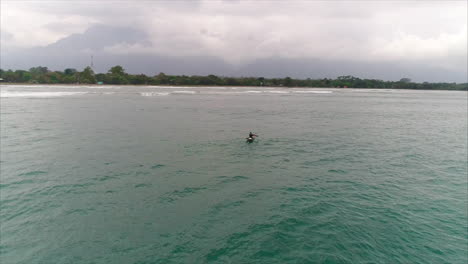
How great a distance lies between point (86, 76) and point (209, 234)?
18452 cm

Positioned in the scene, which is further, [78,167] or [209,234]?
[78,167]

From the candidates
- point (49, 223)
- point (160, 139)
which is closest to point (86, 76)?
point (160, 139)

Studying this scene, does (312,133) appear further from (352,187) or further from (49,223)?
(49,223)

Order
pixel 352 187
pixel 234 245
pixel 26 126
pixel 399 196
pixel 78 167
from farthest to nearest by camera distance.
Result: pixel 26 126, pixel 78 167, pixel 352 187, pixel 399 196, pixel 234 245

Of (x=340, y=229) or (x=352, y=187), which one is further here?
(x=352, y=187)

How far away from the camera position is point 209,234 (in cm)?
978

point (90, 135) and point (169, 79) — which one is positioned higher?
point (169, 79)

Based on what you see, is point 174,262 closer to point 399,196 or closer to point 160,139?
point 399,196

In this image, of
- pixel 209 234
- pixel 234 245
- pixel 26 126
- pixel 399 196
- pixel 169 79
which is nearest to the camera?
pixel 234 245

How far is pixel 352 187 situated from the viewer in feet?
48.0

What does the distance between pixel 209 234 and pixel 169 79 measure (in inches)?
7554

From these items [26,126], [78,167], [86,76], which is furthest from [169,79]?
[78,167]

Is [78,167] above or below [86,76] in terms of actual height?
below

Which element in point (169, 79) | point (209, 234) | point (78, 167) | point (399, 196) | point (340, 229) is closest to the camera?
point (209, 234)
